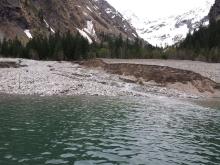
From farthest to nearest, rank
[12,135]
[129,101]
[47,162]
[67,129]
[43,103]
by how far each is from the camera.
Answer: [129,101] → [43,103] → [67,129] → [12,135] → [47,162]

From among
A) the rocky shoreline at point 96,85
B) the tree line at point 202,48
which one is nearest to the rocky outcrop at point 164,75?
the rocky shoreline at point 96,85

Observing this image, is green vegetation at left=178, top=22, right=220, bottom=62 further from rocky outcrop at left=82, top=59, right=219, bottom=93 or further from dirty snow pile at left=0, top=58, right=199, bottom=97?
dirty snow pile at left=0, top=58, right=199, bottom=97

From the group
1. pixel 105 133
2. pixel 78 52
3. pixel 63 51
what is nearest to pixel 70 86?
pixel 105 133

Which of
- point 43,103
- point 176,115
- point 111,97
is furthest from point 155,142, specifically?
point 111,97

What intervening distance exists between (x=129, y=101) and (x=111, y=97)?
481 centimetres

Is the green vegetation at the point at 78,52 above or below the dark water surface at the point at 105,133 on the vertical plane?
above

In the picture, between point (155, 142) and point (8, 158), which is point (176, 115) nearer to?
point (155, 142)

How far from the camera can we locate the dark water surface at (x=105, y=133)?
2395 centimetres

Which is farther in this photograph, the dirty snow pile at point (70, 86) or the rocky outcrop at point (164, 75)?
the rocky outcrop at point (164, 75)

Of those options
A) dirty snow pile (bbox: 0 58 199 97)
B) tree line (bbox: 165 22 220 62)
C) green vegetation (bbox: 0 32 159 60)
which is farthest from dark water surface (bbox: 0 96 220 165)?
green vegetation (bbox: 0 32 159 60)

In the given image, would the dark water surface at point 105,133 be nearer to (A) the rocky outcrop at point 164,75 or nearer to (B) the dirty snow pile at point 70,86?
(B) the dirty snow pile at point 70,86

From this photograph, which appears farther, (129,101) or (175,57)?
(175,57)

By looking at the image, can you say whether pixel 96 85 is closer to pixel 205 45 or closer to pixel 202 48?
pixel 202 48

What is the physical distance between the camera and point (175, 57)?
478 feet
